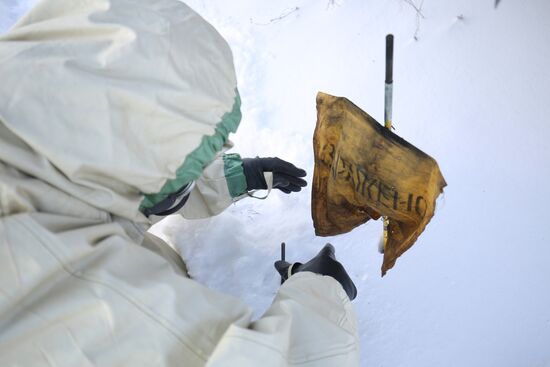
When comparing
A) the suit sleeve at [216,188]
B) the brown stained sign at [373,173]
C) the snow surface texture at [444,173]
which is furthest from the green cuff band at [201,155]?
the snow surface texture at [444,173]

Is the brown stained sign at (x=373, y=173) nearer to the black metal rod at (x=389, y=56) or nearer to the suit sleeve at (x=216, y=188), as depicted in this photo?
the black metal rod at (x=389, y=56)

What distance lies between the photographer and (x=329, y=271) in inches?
50.2

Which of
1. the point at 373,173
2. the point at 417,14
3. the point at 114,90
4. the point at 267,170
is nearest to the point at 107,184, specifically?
the point at 114,90

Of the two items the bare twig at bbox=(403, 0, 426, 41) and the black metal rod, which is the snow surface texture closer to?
the bare twig at bbox=(403, 0, 426, 41)

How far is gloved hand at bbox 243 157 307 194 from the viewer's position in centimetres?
154

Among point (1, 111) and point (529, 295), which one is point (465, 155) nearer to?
point (529, 295)

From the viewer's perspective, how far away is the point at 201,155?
858mm

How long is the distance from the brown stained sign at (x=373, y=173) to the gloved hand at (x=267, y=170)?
0.17 meters

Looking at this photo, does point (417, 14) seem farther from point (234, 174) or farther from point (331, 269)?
point (331, 269)

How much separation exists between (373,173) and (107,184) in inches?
28.3

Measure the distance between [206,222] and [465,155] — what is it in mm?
1092

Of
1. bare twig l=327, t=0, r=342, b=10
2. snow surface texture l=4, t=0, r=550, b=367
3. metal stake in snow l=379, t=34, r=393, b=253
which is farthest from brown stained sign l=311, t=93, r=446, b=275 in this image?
bare twig l=327, t=0, r=342, b=10

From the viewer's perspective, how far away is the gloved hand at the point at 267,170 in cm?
154

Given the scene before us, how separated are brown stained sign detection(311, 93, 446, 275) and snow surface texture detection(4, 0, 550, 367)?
300mm
